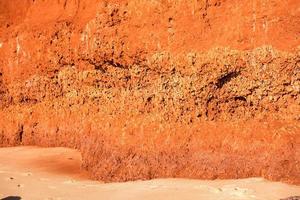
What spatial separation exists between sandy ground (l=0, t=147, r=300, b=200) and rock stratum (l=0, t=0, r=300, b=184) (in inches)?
11.6

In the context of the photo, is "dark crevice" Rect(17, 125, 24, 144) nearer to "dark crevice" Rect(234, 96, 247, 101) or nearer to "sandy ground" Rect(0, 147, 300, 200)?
"sandy ground" Rect(0, 147, 300, 200)

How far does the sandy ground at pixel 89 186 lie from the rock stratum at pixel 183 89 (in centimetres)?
29

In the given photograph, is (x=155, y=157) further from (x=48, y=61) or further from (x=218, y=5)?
(x=48, y=61)

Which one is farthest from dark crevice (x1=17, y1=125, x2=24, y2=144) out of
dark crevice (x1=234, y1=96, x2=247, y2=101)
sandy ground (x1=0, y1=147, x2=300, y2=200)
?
dark crevice (x1=234, y1=96, x2=247, y2=101)

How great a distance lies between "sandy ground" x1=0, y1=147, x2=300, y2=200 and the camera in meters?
6.75

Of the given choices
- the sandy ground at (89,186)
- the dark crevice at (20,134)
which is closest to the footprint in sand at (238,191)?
the sandy ground at (89,186)

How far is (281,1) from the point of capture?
745 centimetres

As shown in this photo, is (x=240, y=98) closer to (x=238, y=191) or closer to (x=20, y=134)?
(x=238, y=191)

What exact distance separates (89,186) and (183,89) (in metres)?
2.11

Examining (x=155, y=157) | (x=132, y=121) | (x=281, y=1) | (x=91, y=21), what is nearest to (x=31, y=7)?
(x=91, y=21)

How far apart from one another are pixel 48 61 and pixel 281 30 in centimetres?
495

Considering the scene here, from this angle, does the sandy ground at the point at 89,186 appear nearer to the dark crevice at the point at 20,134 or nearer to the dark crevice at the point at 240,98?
the dark crevice at the point at 20,134

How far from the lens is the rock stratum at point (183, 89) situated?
24.2 ft

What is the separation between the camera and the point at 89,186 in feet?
25.7
